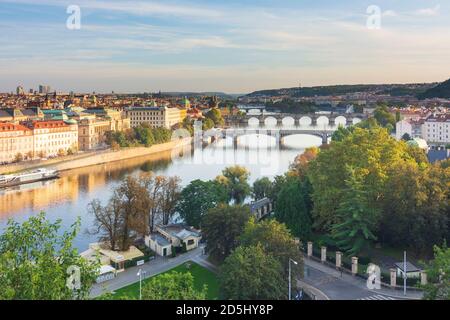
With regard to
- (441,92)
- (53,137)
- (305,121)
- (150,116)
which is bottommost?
(53,137)

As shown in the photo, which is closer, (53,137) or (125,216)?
(125,216)

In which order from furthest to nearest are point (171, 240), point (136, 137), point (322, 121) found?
point (322, 121), point (136, 137), point (171, 240)

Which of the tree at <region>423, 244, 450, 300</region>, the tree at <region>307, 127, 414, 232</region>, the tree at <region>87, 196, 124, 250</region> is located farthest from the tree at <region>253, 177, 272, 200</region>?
the tree at <region>423, 244, 450, 300</region>

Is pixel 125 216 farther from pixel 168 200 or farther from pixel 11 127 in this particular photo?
pixel 11 127

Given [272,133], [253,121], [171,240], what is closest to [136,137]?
[272,133]

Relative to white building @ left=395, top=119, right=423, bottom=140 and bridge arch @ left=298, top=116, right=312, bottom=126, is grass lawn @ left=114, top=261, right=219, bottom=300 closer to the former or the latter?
white building @ left=395, top=119, right=423, bottom=140
